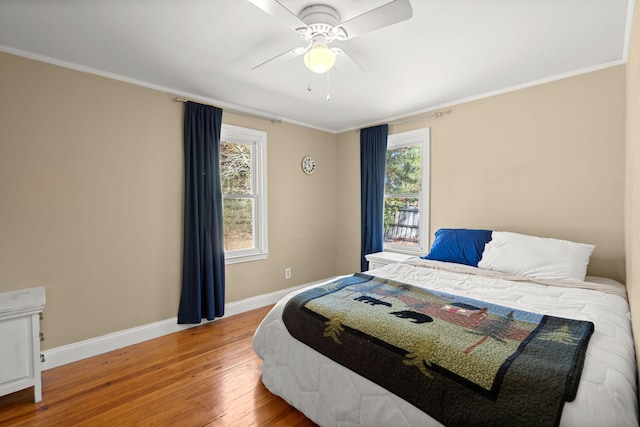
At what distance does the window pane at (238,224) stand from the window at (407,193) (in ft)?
5.83

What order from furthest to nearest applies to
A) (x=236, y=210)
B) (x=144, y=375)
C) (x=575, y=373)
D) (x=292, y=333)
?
(x=236, y=210)
(x=144, y=375)
(x=292, y=333)
(x=575, y=373)

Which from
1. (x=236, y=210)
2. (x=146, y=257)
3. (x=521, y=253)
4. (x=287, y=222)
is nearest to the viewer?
(x=521, y=253)

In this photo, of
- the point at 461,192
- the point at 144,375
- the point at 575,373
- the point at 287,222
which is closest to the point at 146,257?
the point at 144,375

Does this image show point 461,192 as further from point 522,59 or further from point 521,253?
point 522,59

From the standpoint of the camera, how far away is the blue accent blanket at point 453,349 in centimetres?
100

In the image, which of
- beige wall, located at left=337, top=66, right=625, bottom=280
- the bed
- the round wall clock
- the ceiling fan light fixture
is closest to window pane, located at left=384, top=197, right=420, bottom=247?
beige wall, located at left=337, top=66, right=625, bottom=280

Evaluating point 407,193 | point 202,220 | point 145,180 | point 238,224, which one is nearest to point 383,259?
point 407,193

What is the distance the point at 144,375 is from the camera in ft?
6.98

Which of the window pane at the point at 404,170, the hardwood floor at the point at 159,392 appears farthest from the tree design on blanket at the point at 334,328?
the window pane at the point at 404,170

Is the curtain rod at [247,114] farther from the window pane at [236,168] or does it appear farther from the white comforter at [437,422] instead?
the white comforter at [437,422]

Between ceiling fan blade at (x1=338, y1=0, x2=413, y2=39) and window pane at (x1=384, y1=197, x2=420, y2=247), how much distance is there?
2.39 meters

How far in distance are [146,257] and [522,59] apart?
11.7 ft

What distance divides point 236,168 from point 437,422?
300cm

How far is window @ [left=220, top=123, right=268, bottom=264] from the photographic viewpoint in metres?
3.31
